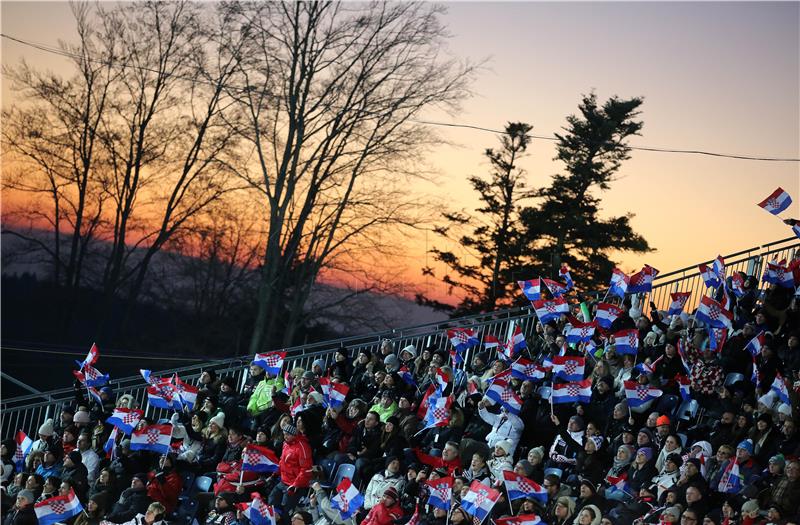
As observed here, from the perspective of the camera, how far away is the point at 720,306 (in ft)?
47.9

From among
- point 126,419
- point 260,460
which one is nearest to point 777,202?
point 260,460

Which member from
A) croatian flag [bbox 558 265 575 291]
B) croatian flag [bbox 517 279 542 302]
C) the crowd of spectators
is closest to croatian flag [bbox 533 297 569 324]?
the crowd of spectators

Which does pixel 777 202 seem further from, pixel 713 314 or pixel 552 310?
pixel 552 310

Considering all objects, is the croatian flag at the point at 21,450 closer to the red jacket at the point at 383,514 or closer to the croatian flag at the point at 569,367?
the red jacket at the point at 383,514

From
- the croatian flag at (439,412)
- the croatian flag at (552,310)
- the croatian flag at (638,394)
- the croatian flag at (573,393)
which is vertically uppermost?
the croatian flag at (552,310)

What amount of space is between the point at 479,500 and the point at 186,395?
675 centimetres

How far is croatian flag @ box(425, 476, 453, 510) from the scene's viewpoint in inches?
509

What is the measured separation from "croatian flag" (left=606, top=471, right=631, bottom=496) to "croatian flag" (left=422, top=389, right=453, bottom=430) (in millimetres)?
2766

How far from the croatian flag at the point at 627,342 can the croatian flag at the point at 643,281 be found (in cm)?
194

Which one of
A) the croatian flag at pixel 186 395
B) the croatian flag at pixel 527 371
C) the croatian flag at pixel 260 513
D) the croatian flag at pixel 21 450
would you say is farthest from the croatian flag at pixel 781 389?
the croatian flag at pixel 21 450

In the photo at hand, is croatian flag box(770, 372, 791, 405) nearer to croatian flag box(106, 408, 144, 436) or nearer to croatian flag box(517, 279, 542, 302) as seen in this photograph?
croatian flag box(517, 279, 542, 302)

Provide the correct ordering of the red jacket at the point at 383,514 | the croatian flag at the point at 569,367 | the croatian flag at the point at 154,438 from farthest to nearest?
the croatian flag at the point at 154,438
the croatian flag at the point at 569,367
the red jacket at the point at 383,514

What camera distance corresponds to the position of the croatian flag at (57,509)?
599 inches

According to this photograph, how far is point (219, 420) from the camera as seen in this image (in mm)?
16641
